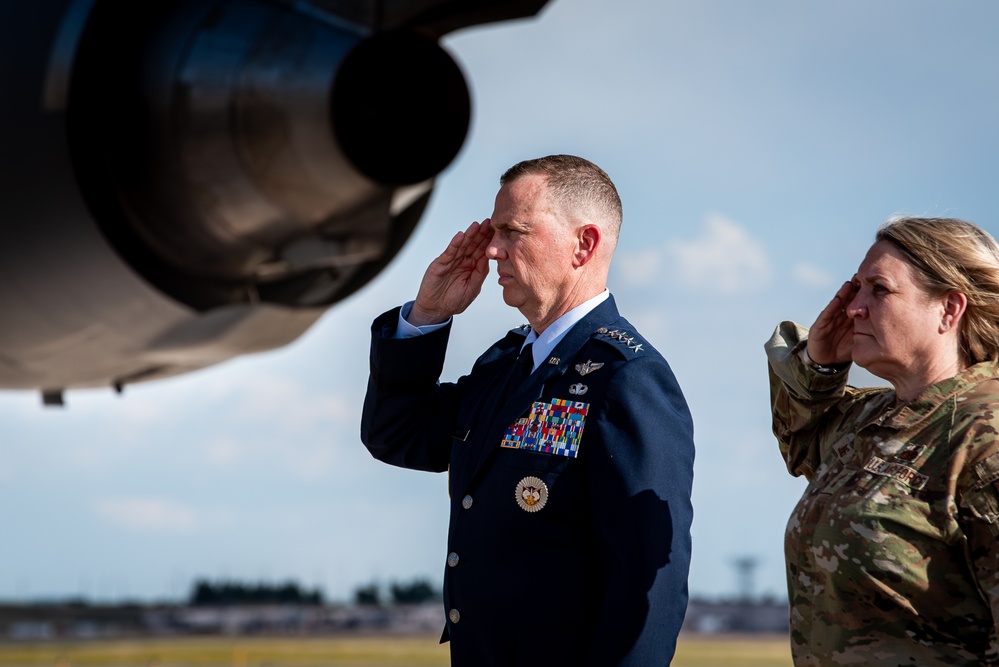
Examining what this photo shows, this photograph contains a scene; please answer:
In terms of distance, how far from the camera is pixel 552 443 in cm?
322

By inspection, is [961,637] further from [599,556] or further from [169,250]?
[169,250]

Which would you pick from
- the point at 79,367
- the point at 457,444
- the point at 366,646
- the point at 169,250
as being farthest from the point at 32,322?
the point at 366,646

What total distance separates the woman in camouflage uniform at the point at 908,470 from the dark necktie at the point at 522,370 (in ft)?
2.38

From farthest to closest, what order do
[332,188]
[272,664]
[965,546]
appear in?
1. [272,664]
2. [332,188]
3. [965,546]

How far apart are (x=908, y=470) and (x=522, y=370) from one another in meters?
1.10

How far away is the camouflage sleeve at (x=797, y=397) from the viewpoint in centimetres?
327

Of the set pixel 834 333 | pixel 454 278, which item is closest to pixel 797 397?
pixel 834 333

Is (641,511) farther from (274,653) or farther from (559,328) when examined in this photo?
(274,653)

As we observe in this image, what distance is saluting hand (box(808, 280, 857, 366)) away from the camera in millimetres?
3156

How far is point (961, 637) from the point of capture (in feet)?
9.08

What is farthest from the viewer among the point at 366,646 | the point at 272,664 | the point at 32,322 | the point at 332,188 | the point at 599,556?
the point at 366,646

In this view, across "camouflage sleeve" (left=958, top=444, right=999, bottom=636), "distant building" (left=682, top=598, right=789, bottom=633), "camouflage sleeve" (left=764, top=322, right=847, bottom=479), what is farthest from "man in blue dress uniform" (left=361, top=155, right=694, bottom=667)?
"distant building" (left=682, top=598, right=789, bottom=633)

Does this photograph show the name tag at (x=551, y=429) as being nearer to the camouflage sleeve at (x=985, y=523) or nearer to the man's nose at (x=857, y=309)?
the man's nose at (x=857, y=309)

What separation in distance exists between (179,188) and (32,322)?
0.84 meters
